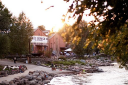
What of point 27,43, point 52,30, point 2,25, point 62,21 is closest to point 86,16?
point 62,21

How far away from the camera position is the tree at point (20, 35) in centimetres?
4119

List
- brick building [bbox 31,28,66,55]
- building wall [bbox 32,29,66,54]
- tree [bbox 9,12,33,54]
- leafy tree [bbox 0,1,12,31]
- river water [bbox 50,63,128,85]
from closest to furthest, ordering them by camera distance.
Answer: river water [bbox 50,63,128,85] < leafy tree [bbox 0,1,12,31] < tree [bbox 9,12,33,54] < brick building [bbox 31,28,66,55] < building wall [bbox 32,29,66,54]

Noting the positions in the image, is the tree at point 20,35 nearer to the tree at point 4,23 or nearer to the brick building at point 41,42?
the tree at point 4,23

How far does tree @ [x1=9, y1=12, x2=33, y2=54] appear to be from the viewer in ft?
135

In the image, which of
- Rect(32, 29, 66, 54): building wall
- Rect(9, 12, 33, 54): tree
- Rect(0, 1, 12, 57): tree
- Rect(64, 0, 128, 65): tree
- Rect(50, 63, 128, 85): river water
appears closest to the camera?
Rect(64, 0, 128, 65): tree

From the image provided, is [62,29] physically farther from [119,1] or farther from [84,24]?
[119,1]

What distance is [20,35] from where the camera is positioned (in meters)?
41.9

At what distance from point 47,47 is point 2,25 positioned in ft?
134

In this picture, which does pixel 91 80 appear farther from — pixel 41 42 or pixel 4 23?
pixel 41 42

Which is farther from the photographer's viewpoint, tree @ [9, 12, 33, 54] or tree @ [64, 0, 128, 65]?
tree @ [9, 12, 33, 54]

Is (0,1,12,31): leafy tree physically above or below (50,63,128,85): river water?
above

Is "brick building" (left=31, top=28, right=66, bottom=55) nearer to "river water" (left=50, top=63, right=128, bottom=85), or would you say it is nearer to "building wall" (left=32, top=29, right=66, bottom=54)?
"building wall" (left=32, top=29, right=66, bottom=54)

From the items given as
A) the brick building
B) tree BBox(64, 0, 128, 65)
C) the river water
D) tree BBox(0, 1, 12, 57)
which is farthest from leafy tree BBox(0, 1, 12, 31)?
tree BBox(64, 0, 128, 65)

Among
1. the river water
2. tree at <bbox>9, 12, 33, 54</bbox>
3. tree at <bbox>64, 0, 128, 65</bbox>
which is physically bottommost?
the river water
